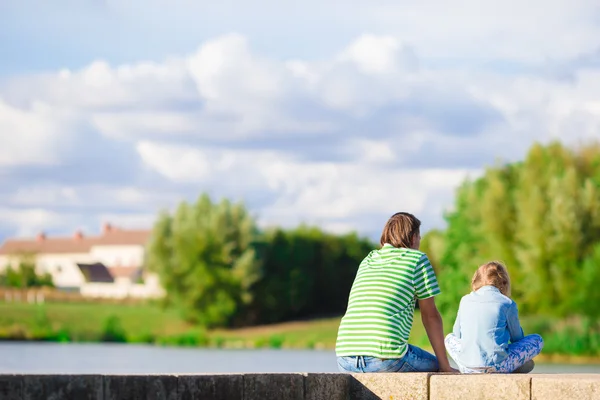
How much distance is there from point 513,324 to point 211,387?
2518 mm

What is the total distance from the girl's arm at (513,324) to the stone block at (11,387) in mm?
3764

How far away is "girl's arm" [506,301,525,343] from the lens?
820cm

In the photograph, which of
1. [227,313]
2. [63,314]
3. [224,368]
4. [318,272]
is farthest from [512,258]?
[63,314]

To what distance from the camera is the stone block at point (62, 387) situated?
6.29 m

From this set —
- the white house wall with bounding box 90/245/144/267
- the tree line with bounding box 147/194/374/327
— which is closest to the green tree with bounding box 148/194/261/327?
the tree line with bounding box 147/194/374/327

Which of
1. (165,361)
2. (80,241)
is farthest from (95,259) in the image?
(165,361)

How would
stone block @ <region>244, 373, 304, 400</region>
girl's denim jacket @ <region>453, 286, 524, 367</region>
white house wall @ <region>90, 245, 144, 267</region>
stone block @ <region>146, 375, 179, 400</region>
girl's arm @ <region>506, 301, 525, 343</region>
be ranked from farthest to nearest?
white house wall @ <region>90, 245, 144, 267</region> < girl's arm @ <region>506, 301, 525, 343</region> < girl's denim jacket @ <region>453, 286, 524, 367</region> < stone block @ <region>244, 373, 304, 400</region> < stone block @ <region>146, 375, 179, 400</region>

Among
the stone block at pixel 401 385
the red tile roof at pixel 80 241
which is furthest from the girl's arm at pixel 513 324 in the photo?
the red tile roof at pixel 80 241

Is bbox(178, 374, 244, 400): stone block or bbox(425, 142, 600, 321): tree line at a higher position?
bbox(425, 142, 600, 321): tree line

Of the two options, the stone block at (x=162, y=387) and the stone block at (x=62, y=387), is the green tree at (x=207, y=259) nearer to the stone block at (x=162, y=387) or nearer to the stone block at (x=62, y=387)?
the stone block at (x=162, y=387)

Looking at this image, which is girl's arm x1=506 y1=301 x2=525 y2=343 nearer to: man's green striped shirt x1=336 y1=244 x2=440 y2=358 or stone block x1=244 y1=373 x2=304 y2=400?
man's green striped shirt x1=336 y1=244 x2=440 y2=358

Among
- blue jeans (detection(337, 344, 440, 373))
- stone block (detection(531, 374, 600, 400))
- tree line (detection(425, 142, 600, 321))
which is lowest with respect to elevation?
stone block (detection(531, 374, 600, 400))

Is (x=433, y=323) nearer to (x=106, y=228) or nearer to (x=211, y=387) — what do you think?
(x=211, y=387)

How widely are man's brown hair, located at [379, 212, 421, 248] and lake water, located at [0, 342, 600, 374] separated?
2626cm
